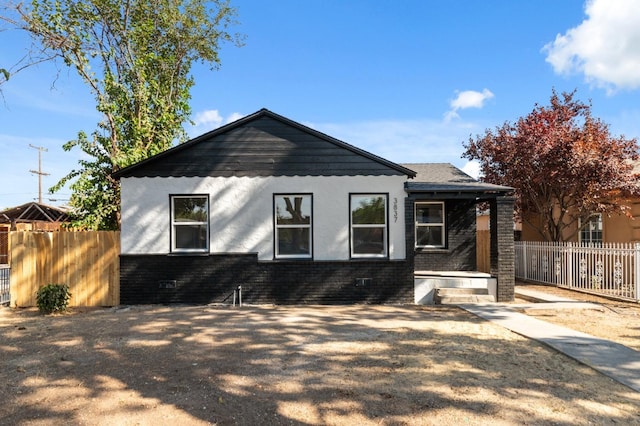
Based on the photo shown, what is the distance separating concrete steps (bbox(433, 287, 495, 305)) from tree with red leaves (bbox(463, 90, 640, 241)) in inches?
250

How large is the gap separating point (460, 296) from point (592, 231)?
403 inches

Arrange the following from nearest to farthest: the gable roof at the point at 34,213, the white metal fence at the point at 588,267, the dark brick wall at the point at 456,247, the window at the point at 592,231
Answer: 1. the white metal fence at the point at 588,267
2. the dark brick wall at the point at 456,247
3. the window at the point at 592,231
4. the gable roof at the point at 34,213

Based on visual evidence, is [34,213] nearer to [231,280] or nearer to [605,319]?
[231,280]

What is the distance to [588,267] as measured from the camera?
13.1 metres

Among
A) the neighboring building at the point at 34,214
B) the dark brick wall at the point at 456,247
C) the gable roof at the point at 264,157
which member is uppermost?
the gable roof at the point at 264,157

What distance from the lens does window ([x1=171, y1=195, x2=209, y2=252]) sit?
11312 mm

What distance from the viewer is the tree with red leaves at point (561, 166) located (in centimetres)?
1466

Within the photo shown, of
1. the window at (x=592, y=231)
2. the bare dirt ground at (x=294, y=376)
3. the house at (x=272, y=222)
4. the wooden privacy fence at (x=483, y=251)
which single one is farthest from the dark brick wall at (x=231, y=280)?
the window at (x=592, y=231)

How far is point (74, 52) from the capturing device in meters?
16.7

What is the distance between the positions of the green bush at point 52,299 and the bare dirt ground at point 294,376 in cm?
118

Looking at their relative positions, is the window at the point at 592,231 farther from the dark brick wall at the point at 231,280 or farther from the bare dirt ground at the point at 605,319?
the dark brick wall at the point at 231,280

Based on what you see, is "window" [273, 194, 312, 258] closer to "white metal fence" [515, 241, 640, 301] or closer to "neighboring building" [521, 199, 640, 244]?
"white metal fence" [515, 241, 640, 301]

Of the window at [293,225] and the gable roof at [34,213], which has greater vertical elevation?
the gable roof at [34,213]

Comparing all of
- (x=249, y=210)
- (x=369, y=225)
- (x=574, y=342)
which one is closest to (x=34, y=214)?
(x=249, y=210)
